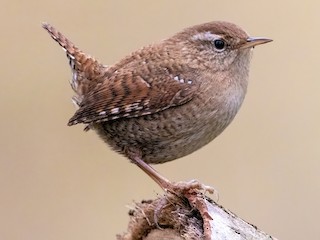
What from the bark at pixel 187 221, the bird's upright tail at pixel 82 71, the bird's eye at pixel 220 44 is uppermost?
the bird's eye at pixel 220 44

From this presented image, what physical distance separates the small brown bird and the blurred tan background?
4.91 feet

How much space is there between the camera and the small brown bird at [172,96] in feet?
12.7

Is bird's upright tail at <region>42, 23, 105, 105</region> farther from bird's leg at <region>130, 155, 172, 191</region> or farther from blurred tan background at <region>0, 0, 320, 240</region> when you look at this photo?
blurred tan background at <region>0, 0, 320, 240</region>

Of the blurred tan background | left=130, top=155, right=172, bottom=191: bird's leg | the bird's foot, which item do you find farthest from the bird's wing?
the blurred tan background

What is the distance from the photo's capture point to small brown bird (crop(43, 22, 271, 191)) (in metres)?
3.87

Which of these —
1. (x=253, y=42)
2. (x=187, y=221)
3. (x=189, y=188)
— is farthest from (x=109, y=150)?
(x=187, y=221)

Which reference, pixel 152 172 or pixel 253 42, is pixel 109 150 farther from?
pixel 253 42

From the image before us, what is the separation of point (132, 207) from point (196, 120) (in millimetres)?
598

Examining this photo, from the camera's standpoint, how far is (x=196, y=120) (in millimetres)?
3846

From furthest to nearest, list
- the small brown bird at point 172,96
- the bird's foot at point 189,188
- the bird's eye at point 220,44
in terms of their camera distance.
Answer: the bird's eye at point 220,44 < the small brown bird at point 172,96 < the bird's foot at point 189,188

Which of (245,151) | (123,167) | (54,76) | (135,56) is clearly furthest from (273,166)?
(135,56)

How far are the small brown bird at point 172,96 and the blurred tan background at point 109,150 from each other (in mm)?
1496

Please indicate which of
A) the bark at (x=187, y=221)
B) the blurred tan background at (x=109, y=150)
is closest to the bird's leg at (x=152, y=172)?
the bark at (x=187, y=221)

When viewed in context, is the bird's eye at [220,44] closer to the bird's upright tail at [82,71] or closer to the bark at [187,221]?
the bird's upright tail at [82,71]
